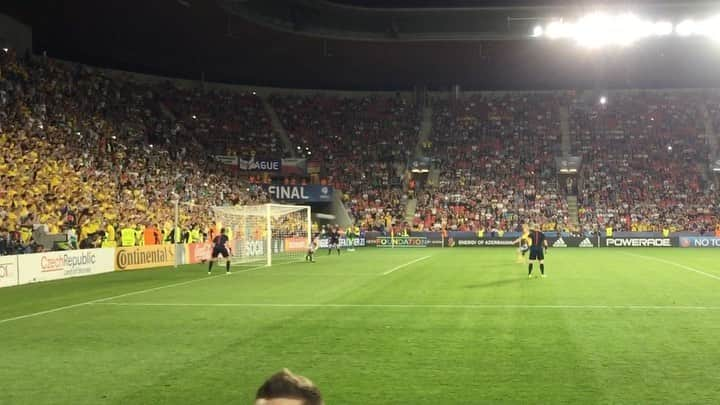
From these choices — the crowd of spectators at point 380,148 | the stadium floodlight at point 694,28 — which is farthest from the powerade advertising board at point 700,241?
the stadium floodlight at point 694,28

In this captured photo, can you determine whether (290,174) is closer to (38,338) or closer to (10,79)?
(10,79)

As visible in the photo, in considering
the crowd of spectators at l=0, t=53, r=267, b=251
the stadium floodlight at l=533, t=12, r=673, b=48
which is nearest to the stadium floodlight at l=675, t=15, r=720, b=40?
the stadium floodlight at l=533, t=12, r=673, b=48

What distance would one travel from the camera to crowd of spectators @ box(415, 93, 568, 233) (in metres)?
56.0

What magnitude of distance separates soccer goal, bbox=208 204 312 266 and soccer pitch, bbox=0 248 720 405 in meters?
11.7

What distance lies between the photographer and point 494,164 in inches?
2402

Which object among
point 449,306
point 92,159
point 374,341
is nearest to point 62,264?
point 92,159

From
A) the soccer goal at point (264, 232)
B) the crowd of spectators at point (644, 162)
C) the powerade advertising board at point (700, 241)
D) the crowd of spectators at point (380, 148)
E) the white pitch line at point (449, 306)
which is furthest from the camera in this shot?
the crowd of spectators at point (644, 162)

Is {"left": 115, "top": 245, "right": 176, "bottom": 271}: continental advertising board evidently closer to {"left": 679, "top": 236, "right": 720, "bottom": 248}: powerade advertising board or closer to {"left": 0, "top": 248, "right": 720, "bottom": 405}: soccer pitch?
{"left": 0, "top": 248, "right": 720, "bottom": 405}: soccer pitch

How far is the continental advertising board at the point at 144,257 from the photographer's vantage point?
29.2 metres

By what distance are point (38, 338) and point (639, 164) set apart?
5660cm

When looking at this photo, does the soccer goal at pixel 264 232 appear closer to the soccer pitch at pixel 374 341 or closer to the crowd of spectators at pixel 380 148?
the crowd of spectators at pixel 380 148

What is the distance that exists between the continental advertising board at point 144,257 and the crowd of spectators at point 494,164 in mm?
26570

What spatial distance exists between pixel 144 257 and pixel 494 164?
123 ft

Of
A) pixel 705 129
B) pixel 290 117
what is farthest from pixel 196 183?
pixel 705 129
